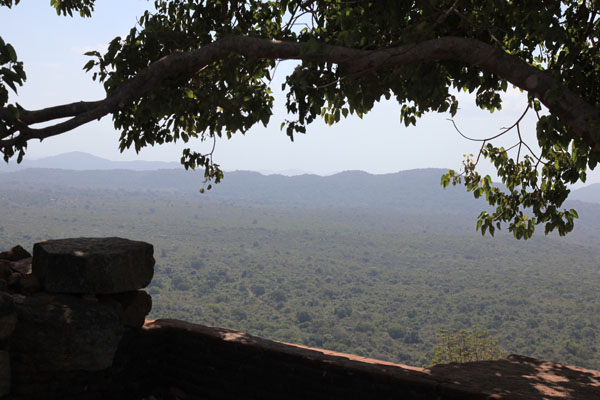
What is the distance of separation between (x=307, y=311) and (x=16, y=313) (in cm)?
8727

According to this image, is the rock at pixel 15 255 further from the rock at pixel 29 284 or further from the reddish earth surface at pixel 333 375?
the reddish earth surface at pixel 333 375

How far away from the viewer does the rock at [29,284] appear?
18.6ft

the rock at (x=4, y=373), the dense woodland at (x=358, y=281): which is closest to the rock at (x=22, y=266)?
the rock at (x=4, y=373)

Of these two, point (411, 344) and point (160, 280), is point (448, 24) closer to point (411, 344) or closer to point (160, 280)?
point (411, 344)

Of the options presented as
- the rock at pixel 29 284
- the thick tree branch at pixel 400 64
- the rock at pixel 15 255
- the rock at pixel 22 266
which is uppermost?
the thick tree branch at pixel 400 64

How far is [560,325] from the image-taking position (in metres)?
74.8

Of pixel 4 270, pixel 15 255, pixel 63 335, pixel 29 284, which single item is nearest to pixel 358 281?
pixel 15 255

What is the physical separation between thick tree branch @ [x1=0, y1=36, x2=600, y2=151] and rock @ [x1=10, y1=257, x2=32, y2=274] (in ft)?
4.85

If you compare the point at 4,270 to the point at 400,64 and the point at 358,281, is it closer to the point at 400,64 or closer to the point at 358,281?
the point at 400,64

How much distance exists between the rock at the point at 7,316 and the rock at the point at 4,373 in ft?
0.53

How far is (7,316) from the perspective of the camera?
490cm

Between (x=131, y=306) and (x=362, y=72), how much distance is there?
3.97m

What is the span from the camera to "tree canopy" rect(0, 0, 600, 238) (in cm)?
591

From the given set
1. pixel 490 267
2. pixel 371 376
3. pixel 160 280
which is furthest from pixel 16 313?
pixel 490 267
